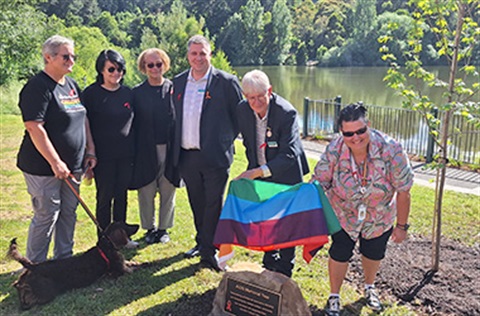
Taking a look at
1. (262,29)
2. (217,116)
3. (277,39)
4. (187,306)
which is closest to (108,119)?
(217,116)

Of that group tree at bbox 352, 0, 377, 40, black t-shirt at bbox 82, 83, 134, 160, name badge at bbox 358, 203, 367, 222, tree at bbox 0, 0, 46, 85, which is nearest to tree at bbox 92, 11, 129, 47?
tree at bbox 352, 0, 377, 40

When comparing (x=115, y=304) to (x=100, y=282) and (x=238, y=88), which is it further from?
(x=238, y=88)

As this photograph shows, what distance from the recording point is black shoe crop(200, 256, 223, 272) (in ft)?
15.7

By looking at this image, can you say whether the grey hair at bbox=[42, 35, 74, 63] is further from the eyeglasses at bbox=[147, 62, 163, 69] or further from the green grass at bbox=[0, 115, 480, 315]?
the green grass at bbox=[0, 115, 480, 315]

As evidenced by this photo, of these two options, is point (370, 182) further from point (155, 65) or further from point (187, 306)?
point (155, 65)

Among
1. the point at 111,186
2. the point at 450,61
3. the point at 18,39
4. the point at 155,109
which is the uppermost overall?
the point at 18,39

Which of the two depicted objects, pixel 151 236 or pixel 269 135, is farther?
pixel 151 236

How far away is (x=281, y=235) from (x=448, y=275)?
230 centimetres

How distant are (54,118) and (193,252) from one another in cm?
213

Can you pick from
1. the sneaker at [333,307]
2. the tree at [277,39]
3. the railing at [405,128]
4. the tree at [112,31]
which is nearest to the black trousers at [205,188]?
the sneaker at [333,307]

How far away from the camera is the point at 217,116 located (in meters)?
4.53

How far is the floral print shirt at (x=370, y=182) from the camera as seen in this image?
11.5 feet

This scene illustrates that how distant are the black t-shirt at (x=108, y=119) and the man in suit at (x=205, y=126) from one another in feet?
1.83

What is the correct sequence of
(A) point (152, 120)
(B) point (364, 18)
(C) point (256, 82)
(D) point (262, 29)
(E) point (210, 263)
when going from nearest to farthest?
(C) point (256, 82) < (E) point (210, 263) < (A) point (152, 120) < (B) point (364, 18) < (D) point (262, 29)
